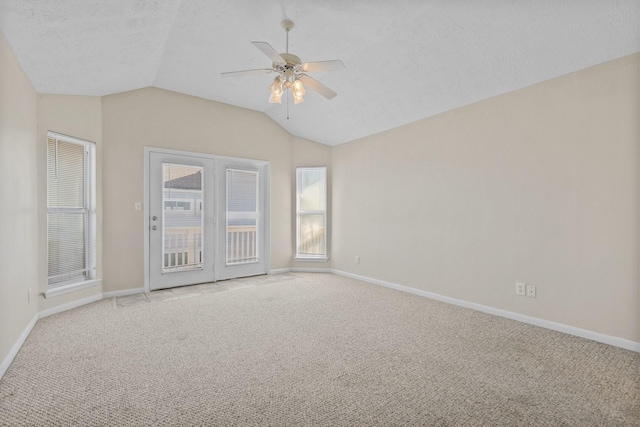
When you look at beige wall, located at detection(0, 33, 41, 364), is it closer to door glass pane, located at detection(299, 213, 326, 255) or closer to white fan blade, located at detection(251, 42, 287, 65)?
white fan blade, located at detection(251, 42, 287, 65)

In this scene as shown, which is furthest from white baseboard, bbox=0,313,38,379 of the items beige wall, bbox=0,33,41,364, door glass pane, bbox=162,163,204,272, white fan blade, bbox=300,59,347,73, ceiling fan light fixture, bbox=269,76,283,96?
white fan blade, bbox=300,59,347,73

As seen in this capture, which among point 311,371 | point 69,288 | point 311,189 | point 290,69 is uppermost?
point 290,69

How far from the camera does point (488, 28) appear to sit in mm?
2465

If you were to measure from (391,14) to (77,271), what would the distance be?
14.4ft

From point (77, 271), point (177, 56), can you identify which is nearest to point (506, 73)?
point (177, 56)

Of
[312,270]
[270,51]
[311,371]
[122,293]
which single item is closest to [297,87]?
[270,51]

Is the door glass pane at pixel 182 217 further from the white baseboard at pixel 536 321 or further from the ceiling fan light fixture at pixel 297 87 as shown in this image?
the white baseboard at pixel 536 321

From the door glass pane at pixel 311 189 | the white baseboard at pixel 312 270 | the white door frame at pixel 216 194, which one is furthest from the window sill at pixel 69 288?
the door glass pane at pixel 311 189

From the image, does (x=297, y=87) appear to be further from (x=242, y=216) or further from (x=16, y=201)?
(x=242, y=216)

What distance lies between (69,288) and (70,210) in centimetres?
90

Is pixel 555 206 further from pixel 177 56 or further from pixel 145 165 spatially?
pixel 145 165

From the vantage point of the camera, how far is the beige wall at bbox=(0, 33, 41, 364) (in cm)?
221

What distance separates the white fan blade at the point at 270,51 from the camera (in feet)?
7.15

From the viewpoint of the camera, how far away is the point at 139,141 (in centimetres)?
410
